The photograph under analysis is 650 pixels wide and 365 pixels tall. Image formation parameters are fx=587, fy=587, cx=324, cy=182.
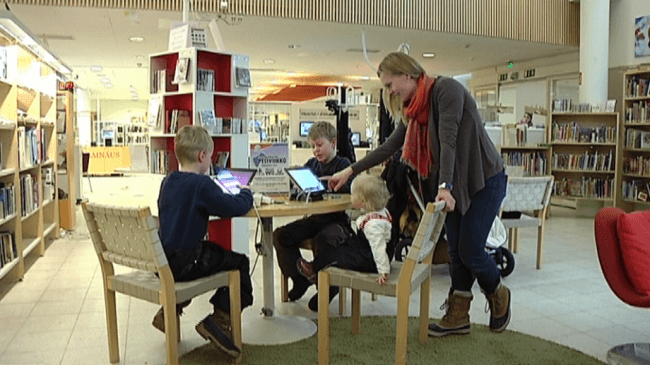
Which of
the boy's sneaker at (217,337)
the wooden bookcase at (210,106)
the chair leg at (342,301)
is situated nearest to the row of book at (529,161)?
the wooden bookcase at (210,106)

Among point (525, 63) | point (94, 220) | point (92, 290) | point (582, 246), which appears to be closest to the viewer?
point (94, 220)

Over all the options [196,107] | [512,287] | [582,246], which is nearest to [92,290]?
[196,107]

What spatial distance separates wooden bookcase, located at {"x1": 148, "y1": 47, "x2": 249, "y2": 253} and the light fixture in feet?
3.15

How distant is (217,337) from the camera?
2678 mm

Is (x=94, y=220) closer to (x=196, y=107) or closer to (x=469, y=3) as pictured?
(x=196, y=107)

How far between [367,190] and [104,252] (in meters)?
1.26

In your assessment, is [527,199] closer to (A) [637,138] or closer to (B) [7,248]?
(B) [7,248]

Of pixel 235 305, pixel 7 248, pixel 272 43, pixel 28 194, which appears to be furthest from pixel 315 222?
pixel 272 43

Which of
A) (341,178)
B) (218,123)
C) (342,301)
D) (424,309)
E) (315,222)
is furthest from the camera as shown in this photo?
(218,123)

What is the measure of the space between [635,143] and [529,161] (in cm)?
147

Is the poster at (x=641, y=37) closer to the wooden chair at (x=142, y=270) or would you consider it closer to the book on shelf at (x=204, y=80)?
the book on shelf at (x=204, y=80)

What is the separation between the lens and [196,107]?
4.84 metres

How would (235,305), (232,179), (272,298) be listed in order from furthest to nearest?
(272,298)
(232,179)
(235,305)

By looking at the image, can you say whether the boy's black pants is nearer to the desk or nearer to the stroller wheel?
the desk
